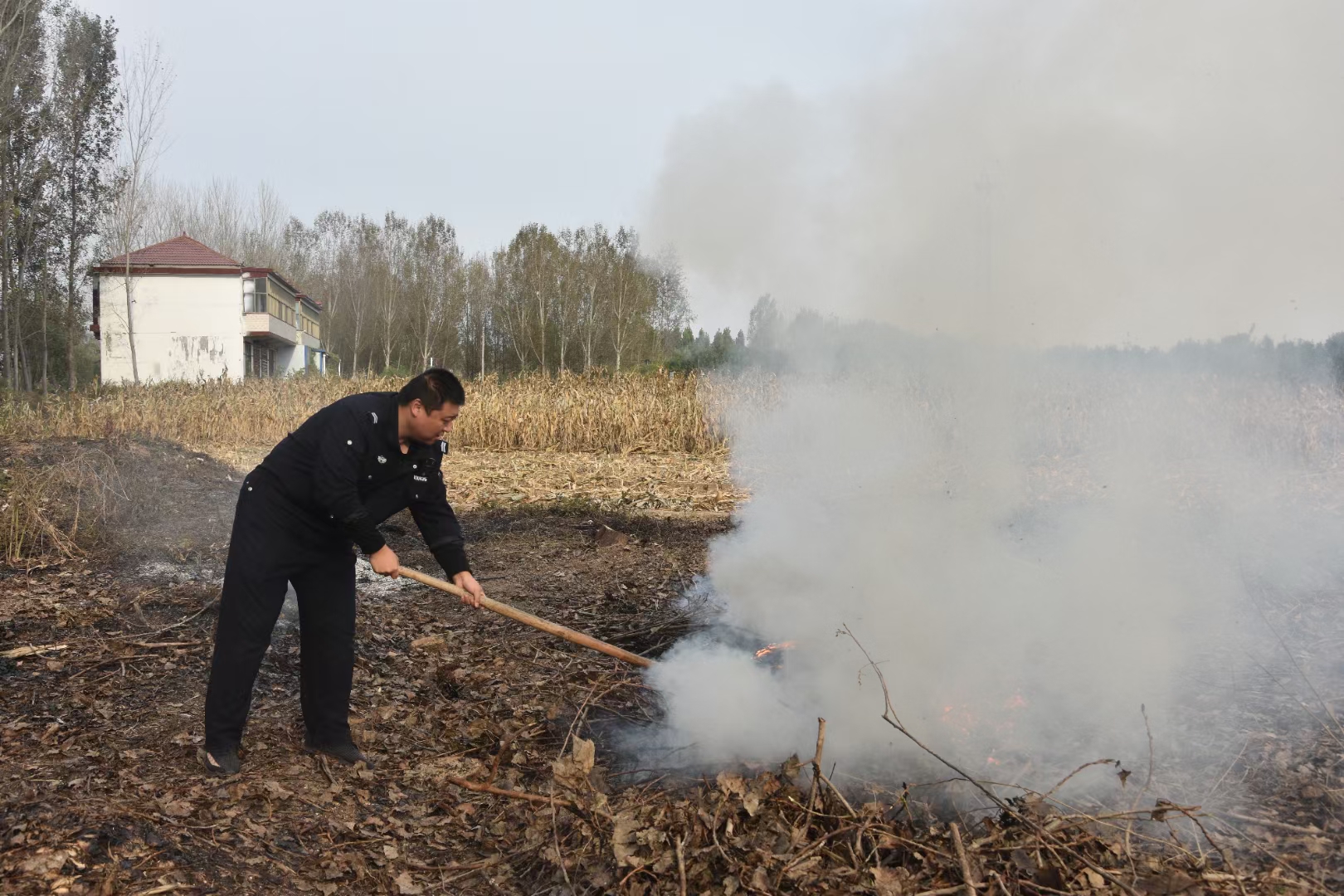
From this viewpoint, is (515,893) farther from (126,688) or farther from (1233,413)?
(1233,413)

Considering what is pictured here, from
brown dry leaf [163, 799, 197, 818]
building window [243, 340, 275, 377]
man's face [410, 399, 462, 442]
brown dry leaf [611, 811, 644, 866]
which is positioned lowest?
brown dry leaf [163, 799, 197, 818]

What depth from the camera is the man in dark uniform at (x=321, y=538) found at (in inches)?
147

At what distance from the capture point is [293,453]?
151 inches

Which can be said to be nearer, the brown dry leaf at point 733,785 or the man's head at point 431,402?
the brown dry leaf at point 733,785

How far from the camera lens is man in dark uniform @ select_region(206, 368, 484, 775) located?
147 inches

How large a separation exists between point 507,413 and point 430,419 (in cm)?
1378

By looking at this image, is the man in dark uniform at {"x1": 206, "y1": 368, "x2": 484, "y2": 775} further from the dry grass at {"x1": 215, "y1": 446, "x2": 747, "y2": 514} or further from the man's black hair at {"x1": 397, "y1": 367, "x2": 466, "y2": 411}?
the dry grass at {"x1": 215, "y1": 446, "x2": 747, "y2": 514}

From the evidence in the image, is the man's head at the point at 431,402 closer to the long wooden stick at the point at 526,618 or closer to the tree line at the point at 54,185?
the long wooden stick at the point at 526,618

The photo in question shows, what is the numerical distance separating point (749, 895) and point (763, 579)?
10.9 ft

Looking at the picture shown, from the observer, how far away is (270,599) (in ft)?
12.4

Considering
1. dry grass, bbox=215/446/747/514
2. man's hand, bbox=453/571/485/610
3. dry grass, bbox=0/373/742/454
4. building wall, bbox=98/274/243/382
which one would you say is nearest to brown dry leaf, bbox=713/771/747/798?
man's hand, bbox=453/571/485/610

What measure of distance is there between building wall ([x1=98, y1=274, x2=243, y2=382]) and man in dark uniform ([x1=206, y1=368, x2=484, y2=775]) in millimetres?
40561

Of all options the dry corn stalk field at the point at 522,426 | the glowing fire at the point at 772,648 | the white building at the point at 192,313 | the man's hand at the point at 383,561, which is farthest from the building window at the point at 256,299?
the glowing fire at the point at 772,648

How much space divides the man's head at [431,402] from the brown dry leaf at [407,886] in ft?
6.04
